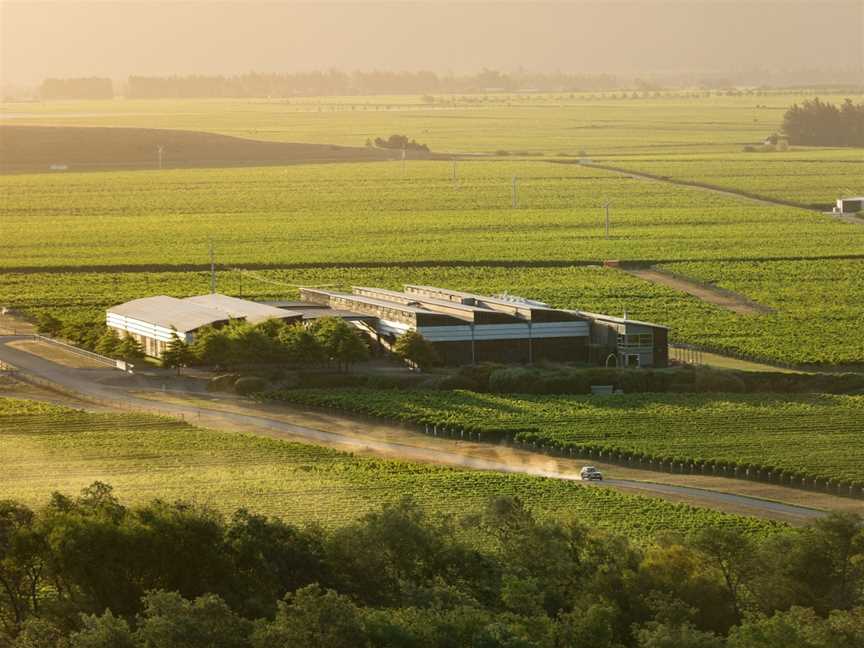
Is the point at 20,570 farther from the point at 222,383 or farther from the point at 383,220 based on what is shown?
the point at 383,220

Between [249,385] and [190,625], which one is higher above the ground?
[190,625]

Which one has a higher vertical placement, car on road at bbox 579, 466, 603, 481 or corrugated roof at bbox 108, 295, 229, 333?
corrugated roof at bbox 108, 295, 229, 333

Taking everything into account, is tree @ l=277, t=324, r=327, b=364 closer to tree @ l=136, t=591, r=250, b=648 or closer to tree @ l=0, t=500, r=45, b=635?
tree @ l=0, t=500, r=45, b=635

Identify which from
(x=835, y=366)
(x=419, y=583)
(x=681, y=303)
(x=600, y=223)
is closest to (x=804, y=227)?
(x=600, y=223)

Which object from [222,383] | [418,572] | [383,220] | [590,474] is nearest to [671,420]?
[590,474]

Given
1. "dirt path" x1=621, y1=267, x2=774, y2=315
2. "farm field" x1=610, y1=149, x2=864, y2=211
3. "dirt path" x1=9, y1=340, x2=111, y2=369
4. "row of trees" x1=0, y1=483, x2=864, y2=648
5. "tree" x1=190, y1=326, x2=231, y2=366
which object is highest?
"row of trees" x1=0, y1=483, x2=864, y2=648

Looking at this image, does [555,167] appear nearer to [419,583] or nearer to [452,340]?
[452,340]

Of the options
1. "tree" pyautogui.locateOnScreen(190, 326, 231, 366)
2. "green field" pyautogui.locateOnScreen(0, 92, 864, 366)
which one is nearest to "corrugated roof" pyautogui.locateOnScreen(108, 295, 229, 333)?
"tree" pyautogui.locateOnScreen(190, 326, 231, 366)
